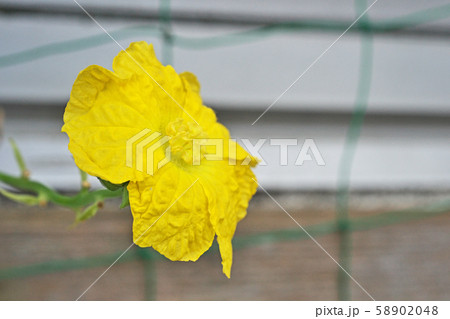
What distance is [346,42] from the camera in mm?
1060

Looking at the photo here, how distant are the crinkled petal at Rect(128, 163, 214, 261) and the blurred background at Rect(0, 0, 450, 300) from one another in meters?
0.55

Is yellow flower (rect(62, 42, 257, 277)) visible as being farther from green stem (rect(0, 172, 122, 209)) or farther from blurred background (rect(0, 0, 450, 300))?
blurred background (rect(0, 0, 450, 300))

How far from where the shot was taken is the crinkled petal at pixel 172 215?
0.32 m

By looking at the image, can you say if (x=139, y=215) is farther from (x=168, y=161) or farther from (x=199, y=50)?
(x=199, y=50)

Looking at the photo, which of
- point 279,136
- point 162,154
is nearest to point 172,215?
point 162,154

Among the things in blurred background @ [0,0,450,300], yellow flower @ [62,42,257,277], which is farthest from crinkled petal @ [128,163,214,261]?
blurred background @ [0,0,450,300]

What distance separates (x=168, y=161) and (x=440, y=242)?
96 centimetres

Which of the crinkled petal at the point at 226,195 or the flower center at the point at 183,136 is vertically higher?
the flower center at the point at 183,136

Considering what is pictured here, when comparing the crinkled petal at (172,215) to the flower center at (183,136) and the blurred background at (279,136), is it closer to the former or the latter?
the flower center at (183,136)

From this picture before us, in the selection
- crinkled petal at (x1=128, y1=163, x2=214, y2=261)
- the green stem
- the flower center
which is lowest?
crinkled petal at (x1=128, y1=163, x2=214, y2=261)

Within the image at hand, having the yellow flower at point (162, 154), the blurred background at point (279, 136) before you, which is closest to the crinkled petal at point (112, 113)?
the yellow flower at point (162, 154)

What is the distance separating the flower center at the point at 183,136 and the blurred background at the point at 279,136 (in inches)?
20.5

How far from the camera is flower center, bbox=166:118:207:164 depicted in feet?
1.26

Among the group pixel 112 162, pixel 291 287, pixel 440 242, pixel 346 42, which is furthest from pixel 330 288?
pixel 112 162
